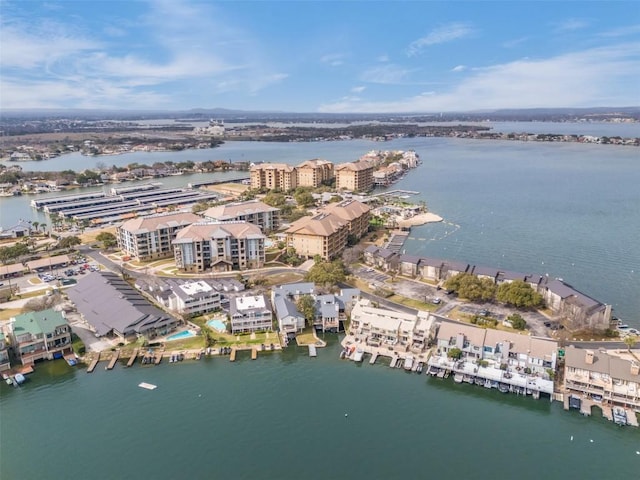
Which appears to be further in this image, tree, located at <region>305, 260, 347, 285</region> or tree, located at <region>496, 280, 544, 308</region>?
tree, located at <region>305, 260, 347, 285</region>

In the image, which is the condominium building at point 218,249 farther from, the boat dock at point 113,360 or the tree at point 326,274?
the boat dock at point 113,360

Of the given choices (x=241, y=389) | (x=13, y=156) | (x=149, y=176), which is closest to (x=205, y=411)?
(x=241, y=389)

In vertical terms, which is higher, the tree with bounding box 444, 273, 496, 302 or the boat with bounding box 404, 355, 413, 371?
the tree with bounding box 444, 273, 496, 302

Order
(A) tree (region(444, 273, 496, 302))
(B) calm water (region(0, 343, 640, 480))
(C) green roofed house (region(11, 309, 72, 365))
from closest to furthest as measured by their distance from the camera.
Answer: (B) calm water (region(0, 343, 640, 480)) < (C) green roofed house (region(11, 309, 72, 365)) < (A) tree (region(444, 273, 496, 302))

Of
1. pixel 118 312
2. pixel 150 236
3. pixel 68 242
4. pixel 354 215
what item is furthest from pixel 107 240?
pixel 354 215

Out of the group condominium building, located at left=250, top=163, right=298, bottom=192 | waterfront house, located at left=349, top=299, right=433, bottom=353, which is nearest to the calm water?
waterfront house, located at left=349, top=299, right=433, bottom=353

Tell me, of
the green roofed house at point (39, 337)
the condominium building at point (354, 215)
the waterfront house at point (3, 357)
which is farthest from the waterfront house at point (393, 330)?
the waterfront house at point (3, 357)

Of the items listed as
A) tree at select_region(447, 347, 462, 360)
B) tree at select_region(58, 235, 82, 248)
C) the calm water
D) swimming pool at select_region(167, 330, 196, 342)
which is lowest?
the calm water

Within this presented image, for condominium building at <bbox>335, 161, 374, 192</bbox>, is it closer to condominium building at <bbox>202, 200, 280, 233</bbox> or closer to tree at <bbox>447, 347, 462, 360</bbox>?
condominium building at <bbox>202, 200, 280, 233</bbox>
